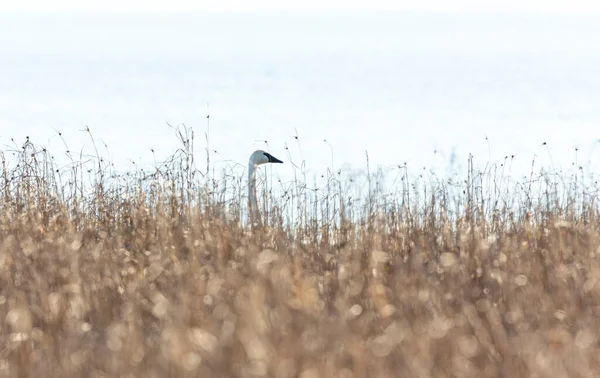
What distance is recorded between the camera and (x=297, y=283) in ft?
15.2

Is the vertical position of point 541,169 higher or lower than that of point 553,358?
higher

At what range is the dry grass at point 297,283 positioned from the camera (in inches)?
146

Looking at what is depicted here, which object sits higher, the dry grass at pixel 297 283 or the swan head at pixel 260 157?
the swan head at pixel 260 157

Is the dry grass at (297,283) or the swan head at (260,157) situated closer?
the dry grass at (297,283)

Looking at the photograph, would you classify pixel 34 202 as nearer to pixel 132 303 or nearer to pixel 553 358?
pixel 132 303

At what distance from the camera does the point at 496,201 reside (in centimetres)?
798

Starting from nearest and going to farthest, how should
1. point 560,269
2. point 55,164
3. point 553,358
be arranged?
1. point 553,358
2. point 560,269
3. point 55,164

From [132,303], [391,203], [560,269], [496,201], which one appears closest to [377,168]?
[391,203]

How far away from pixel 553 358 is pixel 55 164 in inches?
241

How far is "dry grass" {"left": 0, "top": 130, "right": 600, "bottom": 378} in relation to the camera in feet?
12.1

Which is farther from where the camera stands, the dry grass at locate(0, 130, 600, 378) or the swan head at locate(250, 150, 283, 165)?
the swan head at locate(250, 150, 283, 165)

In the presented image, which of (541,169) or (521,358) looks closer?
(521,358)

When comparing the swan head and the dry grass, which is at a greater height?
the swan head

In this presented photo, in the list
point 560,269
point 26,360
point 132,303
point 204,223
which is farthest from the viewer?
point 204,223
